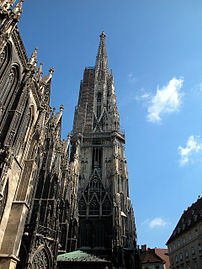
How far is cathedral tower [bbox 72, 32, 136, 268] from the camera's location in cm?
2728

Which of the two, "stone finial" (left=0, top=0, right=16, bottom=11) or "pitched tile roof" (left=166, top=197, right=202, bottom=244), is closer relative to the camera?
"stone finial" (left=0, top=0, right=16, bottom=11)

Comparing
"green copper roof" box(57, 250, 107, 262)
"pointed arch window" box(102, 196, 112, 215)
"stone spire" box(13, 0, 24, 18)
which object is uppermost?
"stone spire" box(13, 0, 24, 18)

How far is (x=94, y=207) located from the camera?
30.5m

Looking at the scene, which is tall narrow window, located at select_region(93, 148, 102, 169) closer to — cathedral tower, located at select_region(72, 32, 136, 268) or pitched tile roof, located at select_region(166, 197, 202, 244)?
cathedral tower, located at select_region(72, 32, 136, 268)

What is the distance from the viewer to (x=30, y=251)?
47.4 feet

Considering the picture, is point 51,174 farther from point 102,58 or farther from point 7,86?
point 102,58

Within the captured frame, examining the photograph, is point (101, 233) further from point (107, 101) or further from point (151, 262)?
point (107, 101)

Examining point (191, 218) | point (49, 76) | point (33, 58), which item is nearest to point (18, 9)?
point (33, 58)

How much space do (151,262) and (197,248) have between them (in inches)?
586

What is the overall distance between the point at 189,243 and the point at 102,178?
13.7m

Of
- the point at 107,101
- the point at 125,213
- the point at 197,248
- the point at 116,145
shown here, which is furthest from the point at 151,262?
the point at 107,101

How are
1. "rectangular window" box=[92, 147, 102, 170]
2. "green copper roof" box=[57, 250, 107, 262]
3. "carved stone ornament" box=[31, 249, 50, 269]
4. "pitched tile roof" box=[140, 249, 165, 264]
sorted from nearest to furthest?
"carved stone ornament" box=[31, 249, 50, 269]
"green copper roof" box=[57, 250, 107, 262]
"rectangular window" box=[92, 147, 102, 170]
"pitched tile roof" box=[140, 249, 165, 264]

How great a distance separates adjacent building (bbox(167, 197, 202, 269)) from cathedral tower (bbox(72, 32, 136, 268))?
300 inches

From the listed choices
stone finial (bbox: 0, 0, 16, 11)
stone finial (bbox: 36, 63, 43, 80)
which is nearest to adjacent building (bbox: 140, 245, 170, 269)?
stone finial (bbox: 36, 63, 43, 80)
